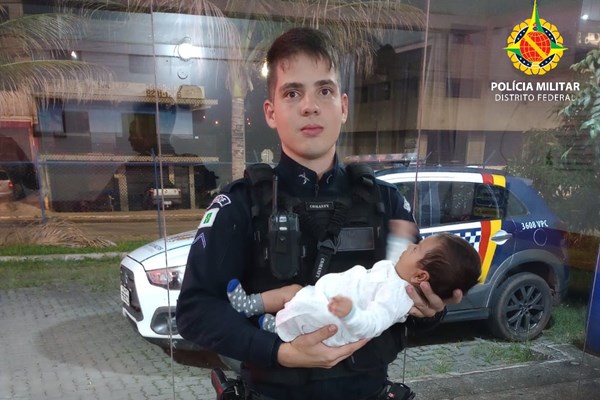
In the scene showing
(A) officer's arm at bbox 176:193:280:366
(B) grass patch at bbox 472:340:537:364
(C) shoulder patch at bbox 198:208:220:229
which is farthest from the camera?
(B) grass patch at bbox 472:340:537:364

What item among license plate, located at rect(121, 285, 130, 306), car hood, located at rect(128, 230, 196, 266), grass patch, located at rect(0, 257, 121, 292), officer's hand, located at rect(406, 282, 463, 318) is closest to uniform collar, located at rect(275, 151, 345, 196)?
officer's hand, located at rect(406, 282, 463, 318)

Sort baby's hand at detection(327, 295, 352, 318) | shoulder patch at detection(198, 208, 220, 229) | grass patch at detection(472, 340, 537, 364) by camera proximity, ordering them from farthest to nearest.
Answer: grass patch at detection(472, 340, 537, 364)
shoulder patch at detection(198, 208, 220, 229)
baby's hand at detection(327, 295, 352, 318)

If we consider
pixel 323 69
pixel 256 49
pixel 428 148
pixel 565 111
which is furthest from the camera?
pixel 428 148

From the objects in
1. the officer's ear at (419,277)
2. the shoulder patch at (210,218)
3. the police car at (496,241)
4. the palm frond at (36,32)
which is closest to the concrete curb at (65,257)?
the police car at (496,241)

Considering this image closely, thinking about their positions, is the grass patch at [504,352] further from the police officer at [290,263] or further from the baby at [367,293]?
the baby at [367,293]

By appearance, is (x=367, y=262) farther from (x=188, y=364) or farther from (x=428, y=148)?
(x=428, y=148)

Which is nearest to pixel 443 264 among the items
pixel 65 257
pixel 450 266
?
pixel 450 266

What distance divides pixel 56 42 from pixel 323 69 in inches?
123

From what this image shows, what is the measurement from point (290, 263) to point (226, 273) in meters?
0.17

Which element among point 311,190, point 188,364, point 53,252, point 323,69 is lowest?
point 188,364

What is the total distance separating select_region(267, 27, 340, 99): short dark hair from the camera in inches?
46.4

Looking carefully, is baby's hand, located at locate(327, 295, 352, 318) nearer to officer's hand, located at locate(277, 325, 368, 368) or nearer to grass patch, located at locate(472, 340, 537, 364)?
officer's hand, located at locate(277, 325, 368, 368)

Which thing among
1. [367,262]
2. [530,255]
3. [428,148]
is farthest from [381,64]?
[367,262]

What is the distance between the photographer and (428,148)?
4293 millimetres
